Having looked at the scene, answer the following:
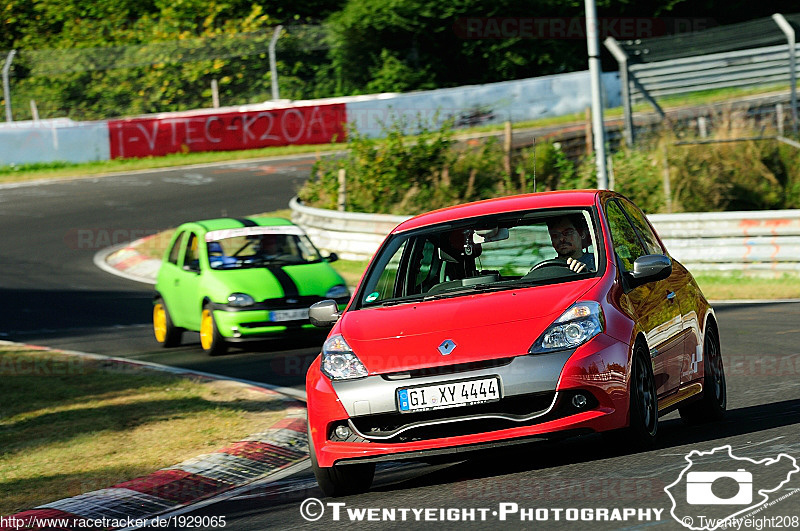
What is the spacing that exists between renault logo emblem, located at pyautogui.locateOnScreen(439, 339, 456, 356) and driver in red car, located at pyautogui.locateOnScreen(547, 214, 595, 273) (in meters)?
1.32

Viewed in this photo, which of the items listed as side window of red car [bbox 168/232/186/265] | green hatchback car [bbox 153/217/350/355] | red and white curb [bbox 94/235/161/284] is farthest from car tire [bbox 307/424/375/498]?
red and white curb [bbox 94/235/161/284]

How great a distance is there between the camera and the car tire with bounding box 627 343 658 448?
22.6ft

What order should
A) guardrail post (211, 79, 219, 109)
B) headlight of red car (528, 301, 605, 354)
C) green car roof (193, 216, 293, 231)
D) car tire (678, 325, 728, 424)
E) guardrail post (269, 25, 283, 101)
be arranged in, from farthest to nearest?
guardrail post (211, 79, 219, 109)
guardrail post (269, 25, 283, 101)
green car roof (193, 216, 293, 231)
car tire (678, 325, 728, 424)
headlight of red car (528, 301, 605, 354)

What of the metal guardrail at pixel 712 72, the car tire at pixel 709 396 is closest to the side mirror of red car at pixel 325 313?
the car tire at pixel 709 396

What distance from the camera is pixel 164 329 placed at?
15750 millimetres

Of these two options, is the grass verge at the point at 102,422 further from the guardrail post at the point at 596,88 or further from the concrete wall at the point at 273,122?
the concrete wall at the point at 273,122

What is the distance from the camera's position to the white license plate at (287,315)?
14.6 metres

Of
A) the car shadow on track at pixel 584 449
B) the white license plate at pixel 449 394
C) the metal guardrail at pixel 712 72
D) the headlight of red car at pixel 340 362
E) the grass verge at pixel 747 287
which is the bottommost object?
the grass verge at pixel 747 287

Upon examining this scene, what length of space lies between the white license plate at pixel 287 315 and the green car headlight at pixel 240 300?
28cm

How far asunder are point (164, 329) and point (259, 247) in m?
1.53

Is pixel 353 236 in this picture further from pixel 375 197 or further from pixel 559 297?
pixel 559 297

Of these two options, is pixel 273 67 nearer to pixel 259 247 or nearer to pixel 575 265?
pixel 259 247

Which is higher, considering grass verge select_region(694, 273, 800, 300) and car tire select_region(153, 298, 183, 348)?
car tire select_region(153, 298, 183, 348)

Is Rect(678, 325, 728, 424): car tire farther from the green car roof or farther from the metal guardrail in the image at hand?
the metal guardrail
